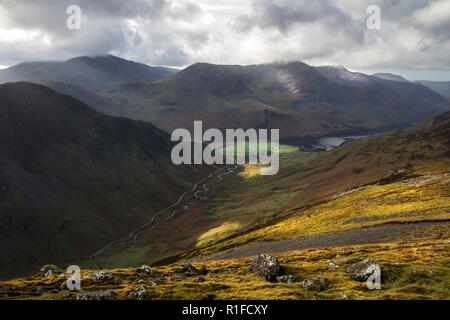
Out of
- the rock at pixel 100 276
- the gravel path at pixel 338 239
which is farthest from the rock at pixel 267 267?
the gravel path at pixel 338 239

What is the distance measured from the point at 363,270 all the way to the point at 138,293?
2773 cm

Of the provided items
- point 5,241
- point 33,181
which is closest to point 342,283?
point 5,241

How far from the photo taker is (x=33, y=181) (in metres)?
199

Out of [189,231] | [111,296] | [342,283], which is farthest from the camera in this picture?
[189,231]

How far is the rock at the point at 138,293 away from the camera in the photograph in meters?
32.3

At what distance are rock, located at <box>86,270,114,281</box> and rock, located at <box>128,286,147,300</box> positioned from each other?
9.11 meters

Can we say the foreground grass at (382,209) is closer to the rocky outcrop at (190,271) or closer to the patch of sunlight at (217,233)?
the rocky outcrop at (190,271)

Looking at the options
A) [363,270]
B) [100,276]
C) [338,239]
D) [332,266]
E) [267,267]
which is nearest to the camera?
[363,270]

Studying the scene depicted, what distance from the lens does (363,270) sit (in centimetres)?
3816

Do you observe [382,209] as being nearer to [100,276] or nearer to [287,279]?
[287,279]

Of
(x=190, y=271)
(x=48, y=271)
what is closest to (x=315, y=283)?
(x=190, y=271)
